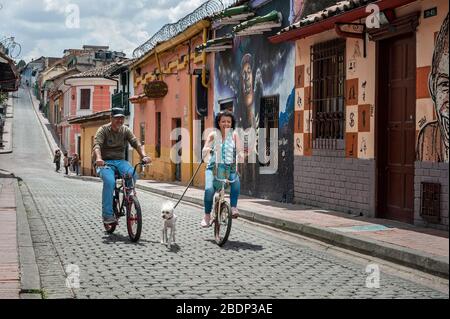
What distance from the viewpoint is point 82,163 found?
44812 millimetres

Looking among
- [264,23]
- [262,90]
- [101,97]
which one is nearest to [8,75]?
[262,90]

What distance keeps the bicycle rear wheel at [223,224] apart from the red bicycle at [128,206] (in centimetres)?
94

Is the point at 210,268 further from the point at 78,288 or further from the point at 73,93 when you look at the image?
the point at 73,93

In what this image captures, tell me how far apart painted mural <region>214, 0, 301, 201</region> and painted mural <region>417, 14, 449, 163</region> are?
4.54 m

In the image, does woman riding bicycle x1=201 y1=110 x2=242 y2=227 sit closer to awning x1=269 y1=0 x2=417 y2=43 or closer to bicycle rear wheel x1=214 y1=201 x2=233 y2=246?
bicycle rear wheel x1=214 y1=201 x2=233 y2=246

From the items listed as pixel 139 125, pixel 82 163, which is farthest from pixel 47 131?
pixel 139 125

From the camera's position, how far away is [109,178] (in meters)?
8.22

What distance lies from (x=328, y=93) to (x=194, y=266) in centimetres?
596

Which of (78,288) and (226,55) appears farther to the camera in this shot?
(226,55)

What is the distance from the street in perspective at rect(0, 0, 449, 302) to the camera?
5.79 metres

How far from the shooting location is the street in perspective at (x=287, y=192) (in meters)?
5.79

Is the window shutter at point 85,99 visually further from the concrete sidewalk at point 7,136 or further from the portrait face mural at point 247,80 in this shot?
the portrait face mural at point 247,80

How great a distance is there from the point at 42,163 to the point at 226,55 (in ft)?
116

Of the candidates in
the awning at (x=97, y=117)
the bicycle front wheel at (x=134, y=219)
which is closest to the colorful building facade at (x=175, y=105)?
the awning at (x=97, y=117)
